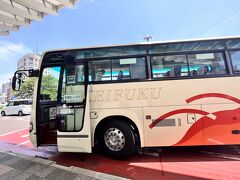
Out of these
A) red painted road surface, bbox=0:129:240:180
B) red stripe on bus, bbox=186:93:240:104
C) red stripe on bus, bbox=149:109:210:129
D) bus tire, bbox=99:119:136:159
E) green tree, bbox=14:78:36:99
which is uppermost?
green tree, bbox=14:78:36:99

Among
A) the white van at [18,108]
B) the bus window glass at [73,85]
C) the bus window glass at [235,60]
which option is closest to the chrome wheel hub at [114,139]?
the bus window glass at [73,85]

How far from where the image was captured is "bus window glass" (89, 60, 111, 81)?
441 cm

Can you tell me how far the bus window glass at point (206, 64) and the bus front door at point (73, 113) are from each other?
267 cm

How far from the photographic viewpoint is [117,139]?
4332mm

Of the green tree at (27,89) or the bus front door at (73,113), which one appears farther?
the green tree at (27,89)

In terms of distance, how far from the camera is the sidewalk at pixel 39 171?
3.53 meters

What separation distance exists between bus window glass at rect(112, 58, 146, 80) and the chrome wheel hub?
1.32 meters

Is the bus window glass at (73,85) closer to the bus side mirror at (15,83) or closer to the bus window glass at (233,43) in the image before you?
the bus side mirror at (15,83)

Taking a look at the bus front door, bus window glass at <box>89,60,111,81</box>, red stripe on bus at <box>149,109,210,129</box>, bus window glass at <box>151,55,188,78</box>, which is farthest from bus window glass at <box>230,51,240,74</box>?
the bus front door

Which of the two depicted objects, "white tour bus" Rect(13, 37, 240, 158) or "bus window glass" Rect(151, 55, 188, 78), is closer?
"white tour bus" Rect(13, 37, 240, 158)

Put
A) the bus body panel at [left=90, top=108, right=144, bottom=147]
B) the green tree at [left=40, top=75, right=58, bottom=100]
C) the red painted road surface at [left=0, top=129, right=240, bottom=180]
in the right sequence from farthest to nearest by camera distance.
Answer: the green tree at [left=40, top=75, right=58, bottom=100]
the bus body panel at [left=90, top=108, right=144, bottom=147]
the red painted road surface at [left=0, top=129, right=240, bottom=180]

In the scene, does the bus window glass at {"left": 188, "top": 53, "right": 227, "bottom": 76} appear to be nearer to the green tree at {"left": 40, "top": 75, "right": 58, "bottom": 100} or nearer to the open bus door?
the open bus door

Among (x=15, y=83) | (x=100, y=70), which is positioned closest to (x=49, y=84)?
(x=15, y=83)

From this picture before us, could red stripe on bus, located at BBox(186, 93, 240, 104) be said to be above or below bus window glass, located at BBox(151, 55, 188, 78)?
below
